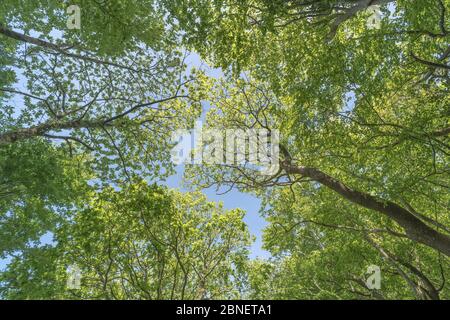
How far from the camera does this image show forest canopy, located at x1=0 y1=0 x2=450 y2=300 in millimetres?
8180

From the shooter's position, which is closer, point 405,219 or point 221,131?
point 405,219

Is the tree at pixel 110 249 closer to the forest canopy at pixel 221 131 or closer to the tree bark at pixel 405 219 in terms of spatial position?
the forest canopy at pixel 221 131

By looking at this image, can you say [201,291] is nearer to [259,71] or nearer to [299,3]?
[259,71]

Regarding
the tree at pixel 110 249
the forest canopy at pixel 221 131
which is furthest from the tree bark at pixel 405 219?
the tree at pixel 110 249

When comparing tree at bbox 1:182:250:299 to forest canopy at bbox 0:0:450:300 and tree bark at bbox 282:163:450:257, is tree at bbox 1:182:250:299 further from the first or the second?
tree bark at bbox 282:163:450:257

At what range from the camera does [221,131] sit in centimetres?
1410

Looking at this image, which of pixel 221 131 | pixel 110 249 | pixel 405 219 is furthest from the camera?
pixel 221 131

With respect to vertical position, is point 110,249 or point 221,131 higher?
point 221,131

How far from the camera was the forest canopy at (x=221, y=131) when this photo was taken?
26.8ft

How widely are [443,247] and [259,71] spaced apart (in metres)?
6.92

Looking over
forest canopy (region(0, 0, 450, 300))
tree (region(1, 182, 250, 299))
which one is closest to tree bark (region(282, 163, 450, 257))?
forest canopy (region(0, 0, 450, 300))

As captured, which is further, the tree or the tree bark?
the tree
